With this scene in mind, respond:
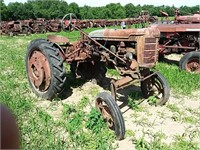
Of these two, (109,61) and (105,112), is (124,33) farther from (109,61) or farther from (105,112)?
(105,112)

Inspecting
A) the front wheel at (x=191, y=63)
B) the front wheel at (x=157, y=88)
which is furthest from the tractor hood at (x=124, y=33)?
the front wheel at (x=191, y=63)

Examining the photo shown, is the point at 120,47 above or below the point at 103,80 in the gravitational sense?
above

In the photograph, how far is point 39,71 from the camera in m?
5.07

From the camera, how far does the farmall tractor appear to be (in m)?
4.24

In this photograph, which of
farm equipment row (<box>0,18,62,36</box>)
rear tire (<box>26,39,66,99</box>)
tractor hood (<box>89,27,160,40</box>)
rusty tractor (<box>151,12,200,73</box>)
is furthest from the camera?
farm equipment row (<box>0,18,62,36</box>)

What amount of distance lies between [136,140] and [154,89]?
1.73 meters

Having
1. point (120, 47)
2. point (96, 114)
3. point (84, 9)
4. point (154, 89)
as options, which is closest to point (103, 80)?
point (154, 89)

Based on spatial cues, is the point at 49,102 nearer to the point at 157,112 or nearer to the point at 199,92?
the point at 157,112

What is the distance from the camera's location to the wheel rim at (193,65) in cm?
735

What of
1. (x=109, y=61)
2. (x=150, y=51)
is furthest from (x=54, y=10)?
(x=150, y=51)

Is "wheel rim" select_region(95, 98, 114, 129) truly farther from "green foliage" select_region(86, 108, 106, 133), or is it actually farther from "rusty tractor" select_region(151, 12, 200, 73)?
"rusty tractor" select_region(151, 12, 200, 73)

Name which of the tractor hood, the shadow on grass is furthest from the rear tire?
the shadow on grass

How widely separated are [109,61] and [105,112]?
1.11 m

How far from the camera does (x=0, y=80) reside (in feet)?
21.8
